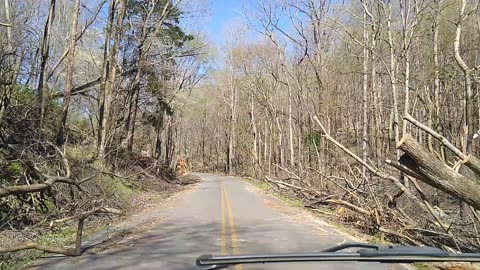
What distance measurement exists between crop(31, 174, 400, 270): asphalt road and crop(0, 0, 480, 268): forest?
1060 millimetres

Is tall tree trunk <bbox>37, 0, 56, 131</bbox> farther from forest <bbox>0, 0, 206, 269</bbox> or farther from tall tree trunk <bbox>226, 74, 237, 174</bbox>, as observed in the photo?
tall tree trunk <bbox>226, 74, 237, 174</bbox>

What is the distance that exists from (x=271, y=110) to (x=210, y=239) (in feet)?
121

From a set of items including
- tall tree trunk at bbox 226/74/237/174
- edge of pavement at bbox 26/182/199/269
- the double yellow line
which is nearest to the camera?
edge of pavement at bbox 26/182/199/269

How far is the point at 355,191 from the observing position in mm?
16781

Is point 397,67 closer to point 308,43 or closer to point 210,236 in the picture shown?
point 308,43

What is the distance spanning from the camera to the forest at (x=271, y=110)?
11891mm

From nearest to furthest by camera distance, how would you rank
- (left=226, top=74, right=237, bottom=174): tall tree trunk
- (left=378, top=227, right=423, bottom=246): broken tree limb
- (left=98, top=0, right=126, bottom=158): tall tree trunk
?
(left=378, top=227, right=423, bottom=246): broken tree limb, (left=98, top=0, right=126, bottom=158): tall tree trunk, (left=226, top=74, right=237, bottom=174): tall tree trunk

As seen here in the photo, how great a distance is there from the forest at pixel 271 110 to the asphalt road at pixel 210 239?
1.06m

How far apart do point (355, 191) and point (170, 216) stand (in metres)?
6.69

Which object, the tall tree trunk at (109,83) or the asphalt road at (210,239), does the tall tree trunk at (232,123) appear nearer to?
the tall tree trunk at (109,83)

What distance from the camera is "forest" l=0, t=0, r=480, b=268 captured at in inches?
468

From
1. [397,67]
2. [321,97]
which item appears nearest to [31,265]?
[397,67]

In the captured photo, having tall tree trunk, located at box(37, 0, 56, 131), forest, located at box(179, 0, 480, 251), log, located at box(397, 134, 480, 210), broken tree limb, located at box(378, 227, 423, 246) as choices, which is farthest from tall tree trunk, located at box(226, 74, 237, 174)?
log, located at box(397, 134, 480, 210)

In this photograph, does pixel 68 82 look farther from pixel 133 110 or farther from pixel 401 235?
pixel 133 110
